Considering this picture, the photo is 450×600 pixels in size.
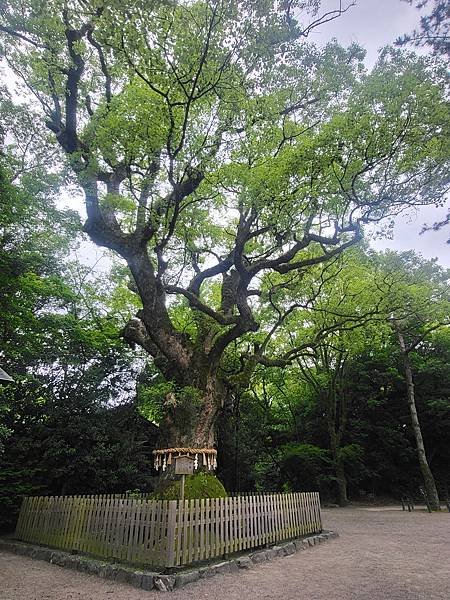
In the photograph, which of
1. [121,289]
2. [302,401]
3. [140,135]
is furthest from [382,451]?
[140,135]

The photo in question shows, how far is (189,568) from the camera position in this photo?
464cm

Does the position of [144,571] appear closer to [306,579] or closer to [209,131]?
[306,579]

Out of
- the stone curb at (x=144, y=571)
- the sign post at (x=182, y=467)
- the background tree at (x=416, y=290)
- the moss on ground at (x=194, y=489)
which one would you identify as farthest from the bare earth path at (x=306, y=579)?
the background tree at (x=416, y=290)

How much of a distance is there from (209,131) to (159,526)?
23.1ft

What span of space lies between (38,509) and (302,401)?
1481cm

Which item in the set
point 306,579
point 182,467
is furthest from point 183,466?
point 306,579

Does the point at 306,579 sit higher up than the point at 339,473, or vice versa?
Answer: the point at 339,473

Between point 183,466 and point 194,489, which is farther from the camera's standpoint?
point 194,489

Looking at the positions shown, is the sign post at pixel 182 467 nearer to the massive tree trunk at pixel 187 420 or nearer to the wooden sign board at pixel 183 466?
the wooden sign board at pixel 183 466

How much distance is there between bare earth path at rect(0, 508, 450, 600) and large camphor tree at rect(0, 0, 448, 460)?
2.77 meters

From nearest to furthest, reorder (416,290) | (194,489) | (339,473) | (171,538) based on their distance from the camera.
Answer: (171,538), (194,489), (416,290), (339,473)

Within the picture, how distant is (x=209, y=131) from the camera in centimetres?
785

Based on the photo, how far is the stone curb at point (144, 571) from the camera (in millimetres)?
4230

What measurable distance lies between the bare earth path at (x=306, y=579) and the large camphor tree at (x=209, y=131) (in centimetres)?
277
